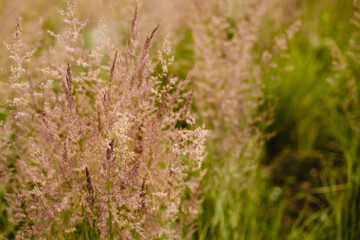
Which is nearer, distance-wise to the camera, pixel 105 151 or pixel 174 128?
pixel 105 151

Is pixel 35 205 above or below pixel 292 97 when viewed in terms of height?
below

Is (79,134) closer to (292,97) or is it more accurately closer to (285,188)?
(285,188)

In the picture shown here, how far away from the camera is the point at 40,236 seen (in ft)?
4.59

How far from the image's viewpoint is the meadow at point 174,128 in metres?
1.22

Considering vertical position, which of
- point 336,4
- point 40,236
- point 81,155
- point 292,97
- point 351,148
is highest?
point 336,4

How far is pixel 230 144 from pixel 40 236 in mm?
1358

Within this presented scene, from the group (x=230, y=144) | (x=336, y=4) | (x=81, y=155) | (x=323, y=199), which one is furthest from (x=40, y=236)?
(x=336, y=4)

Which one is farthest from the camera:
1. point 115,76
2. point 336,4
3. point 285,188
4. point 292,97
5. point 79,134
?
point 336,4

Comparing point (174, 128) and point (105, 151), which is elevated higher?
point (174, 128)

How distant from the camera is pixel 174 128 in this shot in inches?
55.5

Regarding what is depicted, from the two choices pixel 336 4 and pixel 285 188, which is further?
pixel 336 4

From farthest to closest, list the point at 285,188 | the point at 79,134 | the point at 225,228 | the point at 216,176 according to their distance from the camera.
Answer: the point at 285,188 < the point at 216,176 < the point at 225,228 < the point at 79,134

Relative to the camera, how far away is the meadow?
1220 mm

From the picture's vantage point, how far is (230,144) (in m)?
2.27
